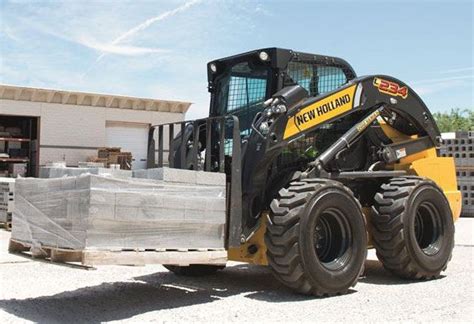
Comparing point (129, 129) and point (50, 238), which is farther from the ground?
point (129, 129)

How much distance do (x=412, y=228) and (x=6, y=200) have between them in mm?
11511

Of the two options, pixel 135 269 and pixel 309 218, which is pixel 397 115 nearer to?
pixel 309 218

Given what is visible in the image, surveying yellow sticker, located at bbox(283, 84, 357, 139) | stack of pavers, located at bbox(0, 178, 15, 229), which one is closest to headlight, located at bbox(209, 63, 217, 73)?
yellow sticker, located at bbox(283, 84, 357, 139)

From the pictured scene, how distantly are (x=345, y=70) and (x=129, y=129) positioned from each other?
20.6 meters

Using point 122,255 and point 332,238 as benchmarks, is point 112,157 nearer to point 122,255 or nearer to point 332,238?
point 332,238

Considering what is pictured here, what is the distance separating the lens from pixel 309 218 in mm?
6367

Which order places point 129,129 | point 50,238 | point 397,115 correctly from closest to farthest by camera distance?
point 50,238 → point 397,115 → point 129,129

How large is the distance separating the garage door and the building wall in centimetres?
38

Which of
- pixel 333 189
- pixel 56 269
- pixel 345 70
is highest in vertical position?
pixel 345 70

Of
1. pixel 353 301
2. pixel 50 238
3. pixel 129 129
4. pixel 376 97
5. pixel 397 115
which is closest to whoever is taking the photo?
pixel 50 238

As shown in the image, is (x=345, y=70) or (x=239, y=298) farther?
(x=345, y=70)

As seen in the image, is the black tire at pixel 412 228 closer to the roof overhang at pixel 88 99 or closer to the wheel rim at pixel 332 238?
the wheel rim at pixel 332 238

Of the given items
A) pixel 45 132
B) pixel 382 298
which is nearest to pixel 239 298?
pixel 382 298

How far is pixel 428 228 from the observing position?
832 centimetres
